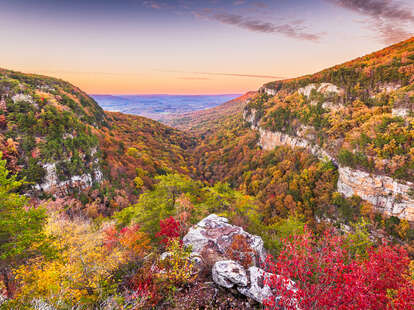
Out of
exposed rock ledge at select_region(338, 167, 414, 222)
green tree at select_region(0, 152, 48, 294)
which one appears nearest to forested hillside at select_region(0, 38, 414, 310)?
green tree at select_region(0, 152, 48, 294)

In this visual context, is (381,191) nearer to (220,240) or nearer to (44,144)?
(220,240)

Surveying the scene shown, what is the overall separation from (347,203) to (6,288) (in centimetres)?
6362

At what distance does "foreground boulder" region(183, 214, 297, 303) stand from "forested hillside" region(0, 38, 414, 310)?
4.1 inches

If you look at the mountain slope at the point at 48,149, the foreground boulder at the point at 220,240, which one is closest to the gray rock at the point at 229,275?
the foreground boulder at the point at 220,240

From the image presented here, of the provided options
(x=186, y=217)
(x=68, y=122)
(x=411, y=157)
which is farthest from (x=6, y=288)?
(x=411, y=157)

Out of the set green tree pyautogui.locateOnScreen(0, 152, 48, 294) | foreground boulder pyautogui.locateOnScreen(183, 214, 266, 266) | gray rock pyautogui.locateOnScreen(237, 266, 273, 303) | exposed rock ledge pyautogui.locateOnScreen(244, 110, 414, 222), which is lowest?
exposed rock ledge pyautogui.locateOnScreen(244, 110, 414, 222)

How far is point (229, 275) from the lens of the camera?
30.3 ft

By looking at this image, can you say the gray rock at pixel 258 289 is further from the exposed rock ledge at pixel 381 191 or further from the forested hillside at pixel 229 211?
the exposed rock ledge at pixel 381 191

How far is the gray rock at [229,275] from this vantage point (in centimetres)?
901

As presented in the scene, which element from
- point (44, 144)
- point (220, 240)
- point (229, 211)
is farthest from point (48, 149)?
point (220, 240)

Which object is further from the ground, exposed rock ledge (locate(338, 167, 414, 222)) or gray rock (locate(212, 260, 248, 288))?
gray rock (locate(212, 260, 248, 288))

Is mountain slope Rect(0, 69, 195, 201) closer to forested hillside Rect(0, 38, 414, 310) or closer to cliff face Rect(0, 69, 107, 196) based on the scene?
cliff face Rect(0, 69, 107, 196)

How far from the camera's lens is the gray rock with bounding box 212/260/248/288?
9.01m

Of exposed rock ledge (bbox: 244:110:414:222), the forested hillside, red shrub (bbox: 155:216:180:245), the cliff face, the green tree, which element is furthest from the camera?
exposed rock ledge (bbox: 244:110:414:222)
